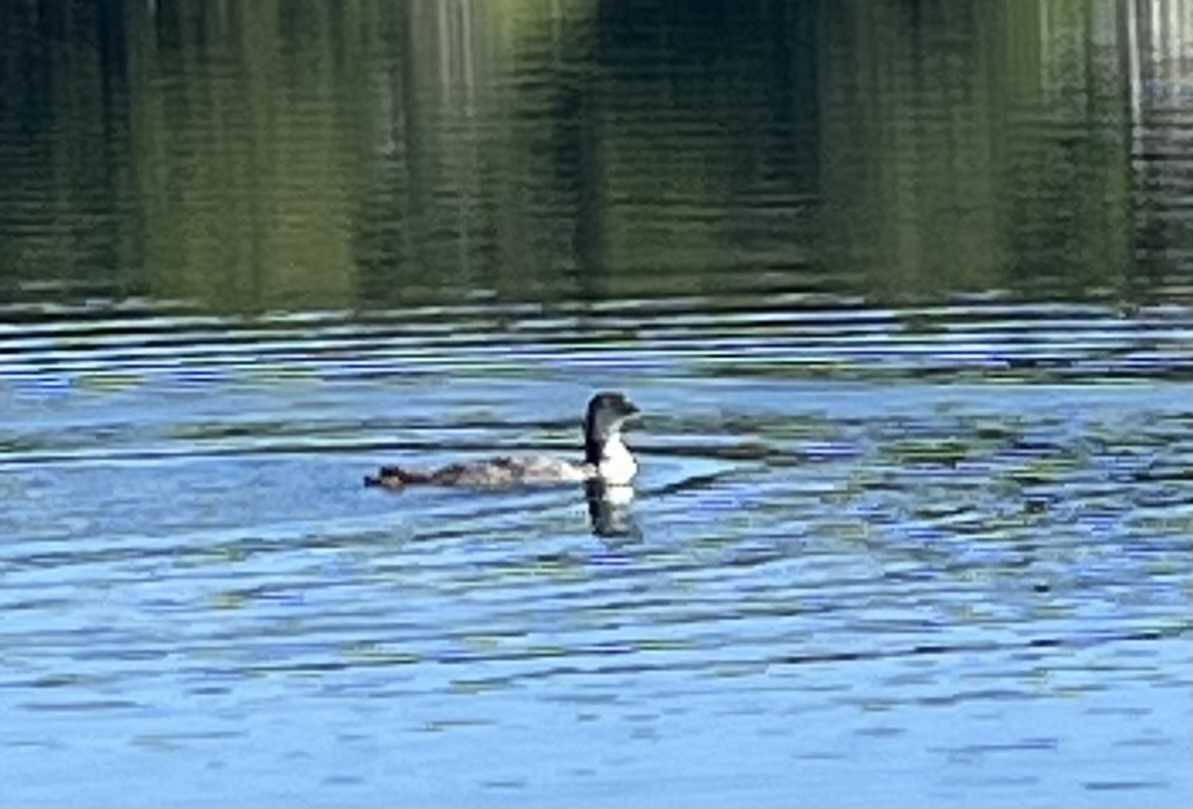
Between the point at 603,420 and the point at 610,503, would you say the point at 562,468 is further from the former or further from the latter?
the point at 610,503

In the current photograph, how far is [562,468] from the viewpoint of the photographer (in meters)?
33.2

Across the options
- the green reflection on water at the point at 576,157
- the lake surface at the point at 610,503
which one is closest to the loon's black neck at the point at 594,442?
the lake surface at the point at 610,503

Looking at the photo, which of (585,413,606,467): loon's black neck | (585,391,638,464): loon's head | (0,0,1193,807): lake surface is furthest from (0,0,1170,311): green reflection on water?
(585,413,606,467): loon's black neck

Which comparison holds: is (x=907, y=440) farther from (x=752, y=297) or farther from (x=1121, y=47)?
(x=1121, y=47)

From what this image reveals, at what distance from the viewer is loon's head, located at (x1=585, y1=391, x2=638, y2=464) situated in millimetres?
33125

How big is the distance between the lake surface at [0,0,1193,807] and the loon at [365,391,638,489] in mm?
147

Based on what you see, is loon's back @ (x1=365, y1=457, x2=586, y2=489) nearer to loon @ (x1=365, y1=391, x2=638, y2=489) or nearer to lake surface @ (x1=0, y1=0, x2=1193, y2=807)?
loon @ (x1=365, y1=391, x2=638, y2=489)

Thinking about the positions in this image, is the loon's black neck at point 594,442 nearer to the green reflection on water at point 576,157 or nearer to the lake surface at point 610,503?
the lake surface at point 610,503

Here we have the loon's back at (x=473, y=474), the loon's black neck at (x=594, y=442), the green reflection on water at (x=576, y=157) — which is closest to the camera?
the loon's back at (x=473, y=474)

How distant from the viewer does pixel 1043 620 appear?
2733cm

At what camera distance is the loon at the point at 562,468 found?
106 feet

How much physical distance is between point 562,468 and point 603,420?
0.48 metres

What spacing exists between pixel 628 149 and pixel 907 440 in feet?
124

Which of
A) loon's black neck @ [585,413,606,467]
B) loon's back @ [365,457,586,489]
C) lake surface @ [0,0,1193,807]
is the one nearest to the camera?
lake surface @ [0,0,1193,807]
